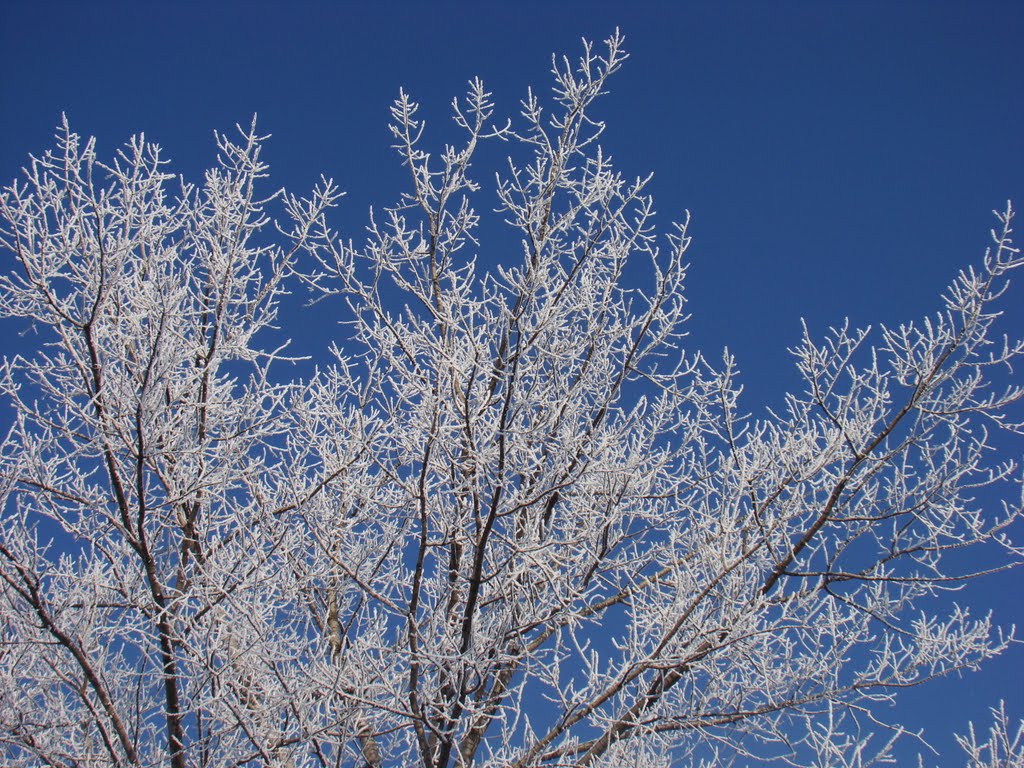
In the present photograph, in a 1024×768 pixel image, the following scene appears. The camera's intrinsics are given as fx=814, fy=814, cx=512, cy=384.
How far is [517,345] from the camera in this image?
3.84m

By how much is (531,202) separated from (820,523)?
239 cm

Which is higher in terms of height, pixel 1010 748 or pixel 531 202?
pixel 531 202

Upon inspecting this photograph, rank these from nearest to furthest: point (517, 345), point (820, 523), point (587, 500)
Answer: point (517, 345) < point (820, 523) < point (587, 500)

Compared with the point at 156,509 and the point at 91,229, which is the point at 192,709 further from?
the point at 91,229

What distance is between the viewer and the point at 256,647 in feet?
13.5

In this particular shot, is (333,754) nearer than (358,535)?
Yes

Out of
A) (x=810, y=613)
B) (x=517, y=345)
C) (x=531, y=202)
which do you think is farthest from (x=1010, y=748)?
(x=531, y=202)

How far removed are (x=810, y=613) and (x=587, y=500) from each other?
1.43m

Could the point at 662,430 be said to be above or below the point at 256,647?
above

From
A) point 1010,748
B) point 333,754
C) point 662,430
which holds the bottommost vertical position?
point 1010,748

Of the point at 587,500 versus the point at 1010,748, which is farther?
the point at 587,500

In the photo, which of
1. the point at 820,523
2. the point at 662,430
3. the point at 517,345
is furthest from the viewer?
the point at 662,430

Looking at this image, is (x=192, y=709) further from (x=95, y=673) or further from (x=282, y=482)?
(x=282, y=482)

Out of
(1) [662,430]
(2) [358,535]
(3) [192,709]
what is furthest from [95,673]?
(1) [662,430]
